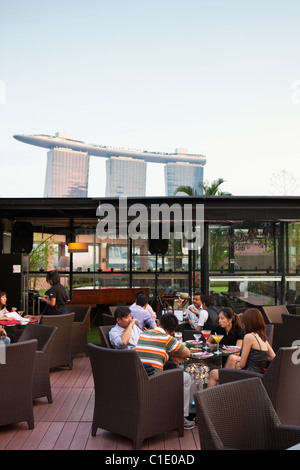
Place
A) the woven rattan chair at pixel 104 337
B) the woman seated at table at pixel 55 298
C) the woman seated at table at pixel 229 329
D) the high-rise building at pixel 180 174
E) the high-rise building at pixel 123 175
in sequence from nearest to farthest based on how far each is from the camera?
the woven rattan chair at pixel 104 337 < the woman seated at table at pixel 229 329 < the woman seated at table at pixel 55 298 < the high-rise building at pixel 123 175 < the high-rise building at pixel 180 174

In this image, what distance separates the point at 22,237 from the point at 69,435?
8.76 metres

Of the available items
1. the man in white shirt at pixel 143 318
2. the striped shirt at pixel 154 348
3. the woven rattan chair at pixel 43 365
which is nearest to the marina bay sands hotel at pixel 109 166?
the man in white shirt at pixel 143 318

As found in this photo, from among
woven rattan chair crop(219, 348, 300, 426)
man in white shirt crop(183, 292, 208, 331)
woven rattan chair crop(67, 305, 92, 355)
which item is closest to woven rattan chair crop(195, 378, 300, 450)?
woven rattan chair crop(219, 348, 300, 426)

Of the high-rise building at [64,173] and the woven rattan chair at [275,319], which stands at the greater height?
the high-rise building at [64,173]

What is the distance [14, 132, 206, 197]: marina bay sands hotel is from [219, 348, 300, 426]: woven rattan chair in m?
114

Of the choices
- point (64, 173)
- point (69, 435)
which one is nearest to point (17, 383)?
point (69, 435)

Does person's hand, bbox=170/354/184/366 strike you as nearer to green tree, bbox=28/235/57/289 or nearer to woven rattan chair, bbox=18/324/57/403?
woven rattan chair, bbox=18/324/57/403

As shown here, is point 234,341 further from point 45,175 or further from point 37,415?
point 45,175

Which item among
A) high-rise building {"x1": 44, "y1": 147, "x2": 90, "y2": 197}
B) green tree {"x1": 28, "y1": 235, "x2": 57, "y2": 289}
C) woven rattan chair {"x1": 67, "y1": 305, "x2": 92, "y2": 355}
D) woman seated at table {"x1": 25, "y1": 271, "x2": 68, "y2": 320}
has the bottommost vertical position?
woven rattan chair {"x1": 67, "y1": 305, "x2": 92, "y2": 355}

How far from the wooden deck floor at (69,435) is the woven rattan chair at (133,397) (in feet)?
0.43

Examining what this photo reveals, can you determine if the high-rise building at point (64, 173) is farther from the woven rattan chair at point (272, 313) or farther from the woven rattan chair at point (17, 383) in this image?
the woven rattan chair at point (17, 383)

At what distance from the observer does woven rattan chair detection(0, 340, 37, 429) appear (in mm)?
4598

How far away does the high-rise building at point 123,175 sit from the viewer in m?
128
